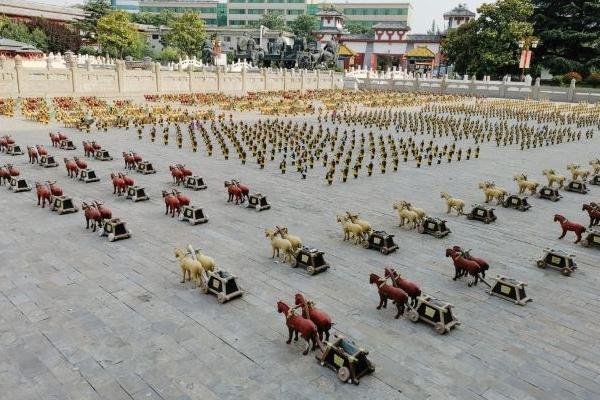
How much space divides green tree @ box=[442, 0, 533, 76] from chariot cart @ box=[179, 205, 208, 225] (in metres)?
70.8

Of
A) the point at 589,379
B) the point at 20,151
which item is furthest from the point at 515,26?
the point at 589,379

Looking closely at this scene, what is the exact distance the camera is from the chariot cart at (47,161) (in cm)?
1908

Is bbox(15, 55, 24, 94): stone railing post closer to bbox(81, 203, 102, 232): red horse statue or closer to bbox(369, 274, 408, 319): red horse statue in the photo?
bbox(81, 203, 102, 232): red horse statue

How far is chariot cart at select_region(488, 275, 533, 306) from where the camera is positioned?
909 centimetres

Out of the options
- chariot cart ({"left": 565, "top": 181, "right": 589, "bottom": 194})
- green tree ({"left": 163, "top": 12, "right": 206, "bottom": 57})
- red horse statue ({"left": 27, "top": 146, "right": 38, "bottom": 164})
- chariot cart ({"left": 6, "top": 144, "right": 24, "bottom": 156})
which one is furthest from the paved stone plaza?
green tree ({"left": 163, "top": 12, "right": 206, "bottom": 57})

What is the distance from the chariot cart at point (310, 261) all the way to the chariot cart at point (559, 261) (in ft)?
16.0

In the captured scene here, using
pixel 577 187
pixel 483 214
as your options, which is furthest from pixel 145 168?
pixel 577 187

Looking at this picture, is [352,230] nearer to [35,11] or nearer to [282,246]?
[282,246]

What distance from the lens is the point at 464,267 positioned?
965 centimetres

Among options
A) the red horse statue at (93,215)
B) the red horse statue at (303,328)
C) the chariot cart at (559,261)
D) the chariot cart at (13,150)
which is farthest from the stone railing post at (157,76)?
the red horse statue at (303,328)

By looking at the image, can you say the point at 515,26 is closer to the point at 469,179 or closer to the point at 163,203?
the point at 469,179

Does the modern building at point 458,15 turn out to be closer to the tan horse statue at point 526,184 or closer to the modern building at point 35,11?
the modern building at point 35,11

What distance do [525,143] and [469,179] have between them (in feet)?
36.7

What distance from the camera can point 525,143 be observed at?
2834 centimetres
